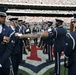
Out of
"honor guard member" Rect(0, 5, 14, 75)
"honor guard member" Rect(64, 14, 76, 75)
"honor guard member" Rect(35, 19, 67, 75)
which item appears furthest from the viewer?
"honor guard member" Rect(35, 19, 67, 75)

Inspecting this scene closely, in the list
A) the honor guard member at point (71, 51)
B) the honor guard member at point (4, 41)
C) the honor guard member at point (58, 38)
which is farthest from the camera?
the honor guard member at point (58, 38)

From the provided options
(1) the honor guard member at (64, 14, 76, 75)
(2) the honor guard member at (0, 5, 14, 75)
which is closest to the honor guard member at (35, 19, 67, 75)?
(1) the honor guard member at (64, 14, 76, 75)

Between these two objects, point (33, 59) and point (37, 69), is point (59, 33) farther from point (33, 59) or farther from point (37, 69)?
point (33, 59)

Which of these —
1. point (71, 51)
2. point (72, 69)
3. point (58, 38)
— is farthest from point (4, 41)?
point (58, 38)

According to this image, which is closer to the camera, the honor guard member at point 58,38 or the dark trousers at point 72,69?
the dark trousers at point 72,69

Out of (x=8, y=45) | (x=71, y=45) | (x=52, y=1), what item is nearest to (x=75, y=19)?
(x=71, y=45)

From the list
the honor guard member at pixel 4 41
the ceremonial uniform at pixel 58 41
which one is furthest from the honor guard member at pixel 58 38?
the honor guard member at pixel 4 41

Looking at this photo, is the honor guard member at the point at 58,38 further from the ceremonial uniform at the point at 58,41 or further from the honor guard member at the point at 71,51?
the honor guard member at the point at 71,51

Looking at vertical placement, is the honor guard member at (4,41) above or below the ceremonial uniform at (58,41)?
above

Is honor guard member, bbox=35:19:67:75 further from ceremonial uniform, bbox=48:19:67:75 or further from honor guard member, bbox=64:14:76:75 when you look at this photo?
honor guard member, bbox=64:14:76:75

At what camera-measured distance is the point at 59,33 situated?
309 inches

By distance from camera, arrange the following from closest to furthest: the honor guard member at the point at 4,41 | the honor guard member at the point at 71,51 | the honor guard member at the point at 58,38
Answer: the honor guard member at the point at 71,51, the honor guard member at the point at 4,41, the honor guard member at the point at 58,38

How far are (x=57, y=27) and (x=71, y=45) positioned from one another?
118 inches

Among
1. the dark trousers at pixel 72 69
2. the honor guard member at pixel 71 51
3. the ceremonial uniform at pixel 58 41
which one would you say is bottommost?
the ceremonial uniform at pixel 58 41
